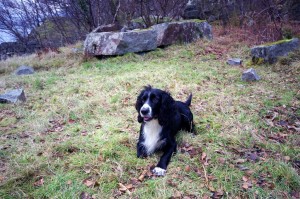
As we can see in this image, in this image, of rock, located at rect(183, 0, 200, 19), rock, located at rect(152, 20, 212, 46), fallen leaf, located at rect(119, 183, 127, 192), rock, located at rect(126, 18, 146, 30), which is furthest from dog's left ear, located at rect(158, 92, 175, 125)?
rock, located at rect(183, 0, 200, 19)

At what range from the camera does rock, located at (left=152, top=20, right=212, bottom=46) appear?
9.27 m

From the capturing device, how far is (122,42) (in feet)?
27.5

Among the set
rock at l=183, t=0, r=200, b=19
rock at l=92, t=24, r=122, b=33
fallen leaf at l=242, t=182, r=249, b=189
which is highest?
rock at l=183, t=0, r=200, b=19

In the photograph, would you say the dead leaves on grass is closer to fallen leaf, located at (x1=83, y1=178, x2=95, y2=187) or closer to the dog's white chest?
the dog's white chest

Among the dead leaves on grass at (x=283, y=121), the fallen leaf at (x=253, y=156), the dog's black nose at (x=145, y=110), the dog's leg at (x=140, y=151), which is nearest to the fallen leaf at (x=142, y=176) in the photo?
the dog's leg at (x=140, y=151)

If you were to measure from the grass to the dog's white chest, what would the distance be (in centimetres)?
16

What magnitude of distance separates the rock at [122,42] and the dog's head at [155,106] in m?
5.44

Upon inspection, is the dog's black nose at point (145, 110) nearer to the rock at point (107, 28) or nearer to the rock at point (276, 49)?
the rock at point (276, 49)

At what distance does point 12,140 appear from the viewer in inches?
153

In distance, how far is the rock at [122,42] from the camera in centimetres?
839

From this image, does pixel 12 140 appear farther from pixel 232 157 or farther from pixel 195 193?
pixel 232 157

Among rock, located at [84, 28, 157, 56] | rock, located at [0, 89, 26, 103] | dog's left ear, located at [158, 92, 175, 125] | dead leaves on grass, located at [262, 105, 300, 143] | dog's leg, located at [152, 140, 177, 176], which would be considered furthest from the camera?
rock, located at [84, 28, 157, 56]

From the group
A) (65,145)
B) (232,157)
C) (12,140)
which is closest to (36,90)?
(12,140)

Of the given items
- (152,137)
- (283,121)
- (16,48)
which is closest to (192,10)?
(283,121)
